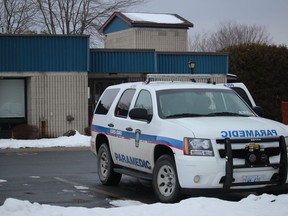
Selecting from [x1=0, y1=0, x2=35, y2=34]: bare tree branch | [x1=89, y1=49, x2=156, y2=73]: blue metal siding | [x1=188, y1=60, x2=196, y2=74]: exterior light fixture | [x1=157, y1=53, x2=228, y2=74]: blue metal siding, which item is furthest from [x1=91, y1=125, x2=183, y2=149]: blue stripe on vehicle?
[x1=0, y1=0, x2=35, y2=34]: bare tree branch

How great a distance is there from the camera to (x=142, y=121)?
10.6m

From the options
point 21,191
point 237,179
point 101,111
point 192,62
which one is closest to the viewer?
point 237,179

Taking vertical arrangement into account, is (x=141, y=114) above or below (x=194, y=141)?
above

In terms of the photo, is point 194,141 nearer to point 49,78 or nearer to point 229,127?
point 229,127

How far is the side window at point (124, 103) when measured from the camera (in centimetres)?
1150

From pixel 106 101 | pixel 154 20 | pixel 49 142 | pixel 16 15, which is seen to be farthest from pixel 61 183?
pixel 16 15

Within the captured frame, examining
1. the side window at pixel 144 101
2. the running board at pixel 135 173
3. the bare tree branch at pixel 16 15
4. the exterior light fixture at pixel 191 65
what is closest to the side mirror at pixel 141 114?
the side window at pixel 144 101

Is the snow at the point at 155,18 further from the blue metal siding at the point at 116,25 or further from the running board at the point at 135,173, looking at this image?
the running board at the point at 135,173

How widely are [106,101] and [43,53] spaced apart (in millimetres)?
12736

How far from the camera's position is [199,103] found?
10.5 m

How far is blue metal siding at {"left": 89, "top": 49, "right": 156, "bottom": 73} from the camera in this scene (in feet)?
86.7

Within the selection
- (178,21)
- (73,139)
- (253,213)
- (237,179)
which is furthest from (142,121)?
(178,21)

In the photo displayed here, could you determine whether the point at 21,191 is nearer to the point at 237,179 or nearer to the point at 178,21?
the point at 237,179

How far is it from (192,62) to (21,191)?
16.3 meters
